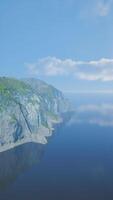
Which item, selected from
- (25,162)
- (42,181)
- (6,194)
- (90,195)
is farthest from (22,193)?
(25,162)

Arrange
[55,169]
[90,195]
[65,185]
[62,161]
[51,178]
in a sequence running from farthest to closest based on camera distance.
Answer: [62,161], [55,169], [51,178], [65,185], [90,195]

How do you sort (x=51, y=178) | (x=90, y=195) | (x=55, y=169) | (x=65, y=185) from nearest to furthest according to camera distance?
(x=90, y=195)
(x=65, y=185)
(x=51, y=178)
(x=55, y=169)

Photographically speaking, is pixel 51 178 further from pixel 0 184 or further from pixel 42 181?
pixel 0 184

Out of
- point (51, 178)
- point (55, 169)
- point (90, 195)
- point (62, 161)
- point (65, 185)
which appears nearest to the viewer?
point (90, 195)

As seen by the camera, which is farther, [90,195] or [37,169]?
[37,169]

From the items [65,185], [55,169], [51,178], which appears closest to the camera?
[65,185]

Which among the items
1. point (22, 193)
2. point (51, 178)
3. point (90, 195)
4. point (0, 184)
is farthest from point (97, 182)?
point (0, 184)

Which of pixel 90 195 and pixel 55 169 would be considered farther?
pixel 55 169

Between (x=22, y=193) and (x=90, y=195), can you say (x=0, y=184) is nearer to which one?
(x=22, y=193)
